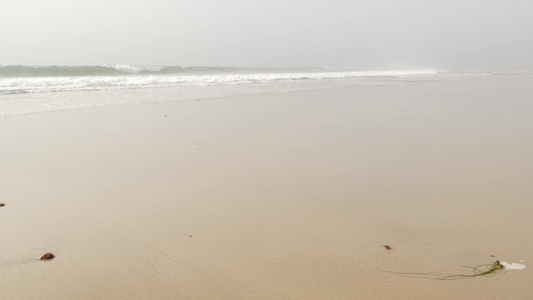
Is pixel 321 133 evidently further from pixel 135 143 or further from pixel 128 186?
pixel 128 186

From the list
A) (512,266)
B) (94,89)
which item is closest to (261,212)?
(512,266)

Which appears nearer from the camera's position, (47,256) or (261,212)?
(47,256)

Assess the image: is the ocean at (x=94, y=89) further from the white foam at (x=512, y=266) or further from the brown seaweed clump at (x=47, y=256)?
the white foam at (x=512, y=266)

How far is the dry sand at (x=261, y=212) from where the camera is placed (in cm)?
191

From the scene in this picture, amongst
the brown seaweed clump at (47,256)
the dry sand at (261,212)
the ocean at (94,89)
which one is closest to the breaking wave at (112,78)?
the ocean at (94,89)

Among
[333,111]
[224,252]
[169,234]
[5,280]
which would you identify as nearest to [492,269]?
[224,252]

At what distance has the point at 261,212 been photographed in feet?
9.09

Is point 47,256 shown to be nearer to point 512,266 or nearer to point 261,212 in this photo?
point 261,212

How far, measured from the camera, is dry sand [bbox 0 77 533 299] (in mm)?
1911

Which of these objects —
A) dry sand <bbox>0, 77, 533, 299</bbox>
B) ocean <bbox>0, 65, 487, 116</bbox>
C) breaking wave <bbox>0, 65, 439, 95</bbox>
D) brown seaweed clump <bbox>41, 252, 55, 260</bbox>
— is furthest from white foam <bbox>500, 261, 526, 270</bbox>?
breaking wave <bbox>0, 65, 439, 95</bbox>

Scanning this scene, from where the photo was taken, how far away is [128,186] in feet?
10.7

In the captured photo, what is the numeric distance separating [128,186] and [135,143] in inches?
65.3

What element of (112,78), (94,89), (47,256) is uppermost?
(112,78)

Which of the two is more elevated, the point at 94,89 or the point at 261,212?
the point at 94,89
